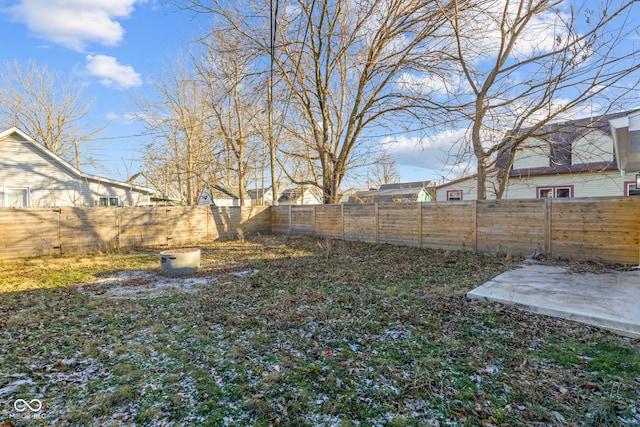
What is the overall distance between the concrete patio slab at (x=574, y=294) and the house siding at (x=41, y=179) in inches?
625

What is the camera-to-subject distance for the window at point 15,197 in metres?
11.6

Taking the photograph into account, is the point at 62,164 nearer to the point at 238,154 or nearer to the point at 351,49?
the point at 238,154

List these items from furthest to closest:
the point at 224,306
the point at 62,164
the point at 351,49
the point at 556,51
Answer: the point at 62,164 → the point at 351,49 → the point at 556,51 → the point at 224,306

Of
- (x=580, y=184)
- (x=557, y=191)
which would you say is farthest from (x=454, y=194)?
(x=580, y=184)

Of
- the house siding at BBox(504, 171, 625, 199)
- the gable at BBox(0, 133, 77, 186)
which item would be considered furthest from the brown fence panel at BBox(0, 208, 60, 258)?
the house siding at BBox(504, 171, 625, 199)

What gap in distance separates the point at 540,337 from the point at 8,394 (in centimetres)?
475

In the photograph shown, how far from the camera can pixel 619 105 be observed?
6016 millimetres

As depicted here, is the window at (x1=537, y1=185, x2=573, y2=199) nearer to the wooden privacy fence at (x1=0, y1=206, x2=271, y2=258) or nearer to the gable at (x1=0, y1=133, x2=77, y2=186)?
the wooden privacy fence at (x1=0, y1=206, x2=271, y2=258)

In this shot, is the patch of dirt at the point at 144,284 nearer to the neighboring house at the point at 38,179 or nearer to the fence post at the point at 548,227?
the fence post at the point at 548,227

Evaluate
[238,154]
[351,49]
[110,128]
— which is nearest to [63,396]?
[351,49]

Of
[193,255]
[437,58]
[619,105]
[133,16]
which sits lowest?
[193,255]

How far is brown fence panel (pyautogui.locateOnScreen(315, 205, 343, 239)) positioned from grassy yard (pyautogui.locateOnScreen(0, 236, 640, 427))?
592cm

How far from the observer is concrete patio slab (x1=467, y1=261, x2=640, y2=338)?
3.32m

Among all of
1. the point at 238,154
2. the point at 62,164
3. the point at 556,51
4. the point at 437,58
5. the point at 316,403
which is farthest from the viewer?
the point at 238,154
